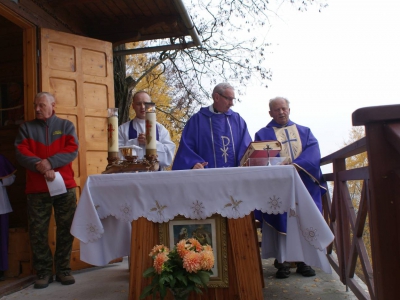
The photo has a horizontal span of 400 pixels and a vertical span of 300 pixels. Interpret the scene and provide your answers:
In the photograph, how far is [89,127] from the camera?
4988 millimetres

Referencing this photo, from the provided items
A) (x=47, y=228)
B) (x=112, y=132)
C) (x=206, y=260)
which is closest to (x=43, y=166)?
(x=47, y=228)

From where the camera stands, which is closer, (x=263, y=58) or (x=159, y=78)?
(x=263, y=58)

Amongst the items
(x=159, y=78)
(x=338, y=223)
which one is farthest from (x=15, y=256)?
(x=159, y=78)

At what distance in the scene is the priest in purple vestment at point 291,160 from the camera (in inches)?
148

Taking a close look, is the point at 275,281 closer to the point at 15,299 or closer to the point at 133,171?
the point at 133,171

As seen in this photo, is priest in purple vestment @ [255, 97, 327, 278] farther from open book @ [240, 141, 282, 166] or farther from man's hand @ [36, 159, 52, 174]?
man's hand @ [36, 159, 52, 174]

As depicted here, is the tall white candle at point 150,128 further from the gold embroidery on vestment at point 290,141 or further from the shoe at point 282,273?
the shoe at point 282,273

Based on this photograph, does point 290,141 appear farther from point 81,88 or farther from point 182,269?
point 81,88

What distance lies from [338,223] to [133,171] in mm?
1671

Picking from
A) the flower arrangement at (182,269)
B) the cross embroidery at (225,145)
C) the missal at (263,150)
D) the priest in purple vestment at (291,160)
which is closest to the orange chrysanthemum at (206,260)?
the flower arrangement at (182,269)

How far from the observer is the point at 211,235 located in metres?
2.80

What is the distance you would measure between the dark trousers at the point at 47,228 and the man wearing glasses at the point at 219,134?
132 centimetres

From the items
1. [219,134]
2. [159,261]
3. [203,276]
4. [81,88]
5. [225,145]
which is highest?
[81,88]

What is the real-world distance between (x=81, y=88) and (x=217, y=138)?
2.00m
